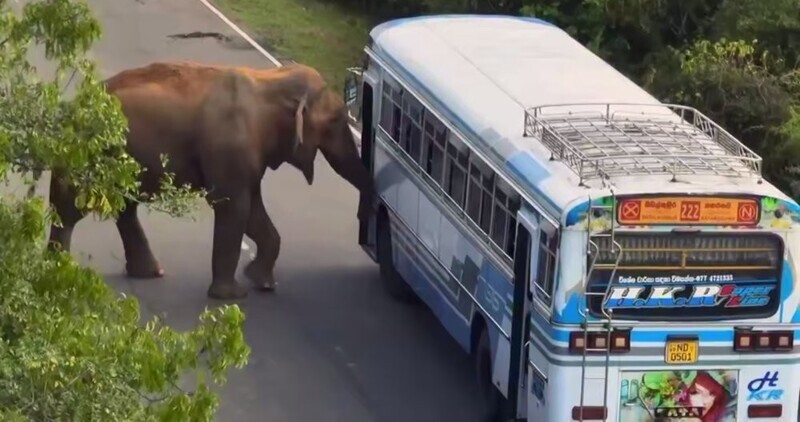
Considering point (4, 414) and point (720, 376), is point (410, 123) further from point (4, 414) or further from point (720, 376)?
point (4, 414)

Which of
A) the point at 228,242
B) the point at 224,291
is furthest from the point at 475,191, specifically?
the point at 224,291

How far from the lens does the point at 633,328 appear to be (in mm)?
11898

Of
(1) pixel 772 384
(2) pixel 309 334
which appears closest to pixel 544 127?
(1) pixel 772 384

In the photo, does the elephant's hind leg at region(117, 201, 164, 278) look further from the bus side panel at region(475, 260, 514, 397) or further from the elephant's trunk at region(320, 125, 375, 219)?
the bus side panel at region(475, 260, 514, 397)

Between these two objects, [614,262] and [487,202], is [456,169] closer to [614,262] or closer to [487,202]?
[487,202]

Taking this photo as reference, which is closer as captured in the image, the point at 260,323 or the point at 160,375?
the point at 160,375

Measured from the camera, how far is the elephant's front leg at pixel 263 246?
55.5ft

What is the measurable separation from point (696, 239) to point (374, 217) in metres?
5.54

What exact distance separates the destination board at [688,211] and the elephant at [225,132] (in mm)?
5064

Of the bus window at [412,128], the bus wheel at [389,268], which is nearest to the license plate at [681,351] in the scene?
the bus window at [412,128]

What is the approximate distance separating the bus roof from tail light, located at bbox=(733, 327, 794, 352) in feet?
3.10

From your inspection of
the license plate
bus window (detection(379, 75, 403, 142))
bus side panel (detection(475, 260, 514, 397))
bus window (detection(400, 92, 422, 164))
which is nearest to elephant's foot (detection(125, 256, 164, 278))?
bus window (detection(379, 75, 403, 142))

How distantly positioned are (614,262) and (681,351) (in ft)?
2.73

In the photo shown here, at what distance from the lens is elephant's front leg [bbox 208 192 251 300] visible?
1617 centimetres
